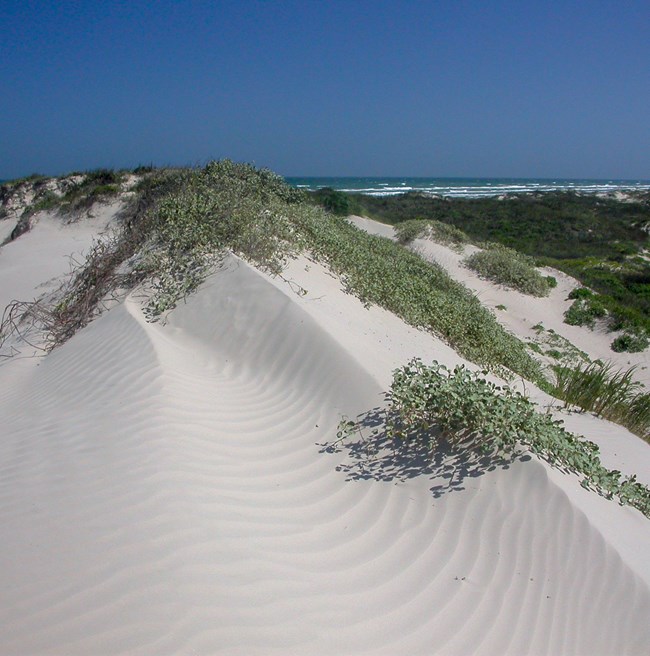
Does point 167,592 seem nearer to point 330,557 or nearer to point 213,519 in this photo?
point 213,519

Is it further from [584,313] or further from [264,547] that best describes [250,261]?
[584,313]

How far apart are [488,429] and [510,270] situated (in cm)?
1343

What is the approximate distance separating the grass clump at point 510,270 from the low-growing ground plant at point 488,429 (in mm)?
12167

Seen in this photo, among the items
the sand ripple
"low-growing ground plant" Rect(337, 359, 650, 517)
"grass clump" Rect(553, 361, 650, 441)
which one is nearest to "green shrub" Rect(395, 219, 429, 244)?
"grass clump" Rect(553, 361, 650, 441)

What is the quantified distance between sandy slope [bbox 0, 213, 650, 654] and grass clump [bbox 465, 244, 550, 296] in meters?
12.0

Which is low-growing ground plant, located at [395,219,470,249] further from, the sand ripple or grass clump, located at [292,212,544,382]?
the sand ripple

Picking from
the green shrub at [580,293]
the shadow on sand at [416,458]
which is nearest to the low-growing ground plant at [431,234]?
the green shrub at [580,293]

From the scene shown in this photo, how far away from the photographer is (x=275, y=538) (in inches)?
123

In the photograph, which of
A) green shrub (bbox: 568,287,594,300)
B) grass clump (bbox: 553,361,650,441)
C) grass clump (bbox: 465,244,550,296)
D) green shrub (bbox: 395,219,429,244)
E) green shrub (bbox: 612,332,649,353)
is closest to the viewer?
grass clump (bbox: 553,361,650,441)

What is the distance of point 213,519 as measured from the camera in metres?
3.11

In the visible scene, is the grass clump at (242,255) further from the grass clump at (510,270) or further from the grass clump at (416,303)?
the grass clump at (510,270)

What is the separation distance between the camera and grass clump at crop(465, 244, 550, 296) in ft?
51.1

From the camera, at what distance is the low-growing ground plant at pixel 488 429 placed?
3.70m

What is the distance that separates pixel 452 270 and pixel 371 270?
913 cm
